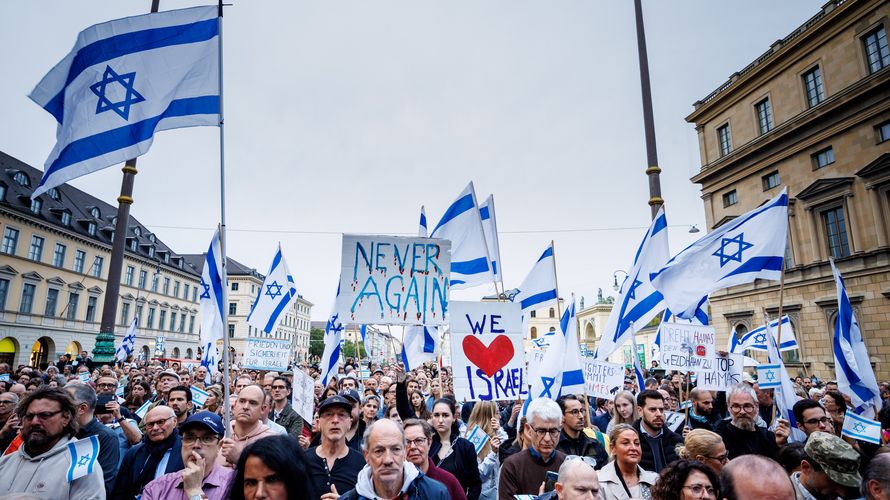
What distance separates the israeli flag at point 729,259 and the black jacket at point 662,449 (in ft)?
9.92

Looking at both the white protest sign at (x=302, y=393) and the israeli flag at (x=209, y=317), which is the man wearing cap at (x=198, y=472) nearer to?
the white protest sign at (x=302, y=393)

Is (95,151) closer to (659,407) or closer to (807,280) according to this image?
(659,407)

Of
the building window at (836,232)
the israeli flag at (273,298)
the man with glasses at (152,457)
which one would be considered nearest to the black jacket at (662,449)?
the man with glasses at (152,457)

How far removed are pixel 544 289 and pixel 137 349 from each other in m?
56.9

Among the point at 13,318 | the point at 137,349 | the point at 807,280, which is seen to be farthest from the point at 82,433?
the point at 137,349

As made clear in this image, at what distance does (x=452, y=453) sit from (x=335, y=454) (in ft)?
4.59

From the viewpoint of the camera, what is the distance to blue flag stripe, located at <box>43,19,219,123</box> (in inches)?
198

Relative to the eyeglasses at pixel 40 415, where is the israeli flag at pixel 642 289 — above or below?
above

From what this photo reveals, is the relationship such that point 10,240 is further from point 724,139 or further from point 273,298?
point 724,139

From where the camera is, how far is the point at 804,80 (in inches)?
1102

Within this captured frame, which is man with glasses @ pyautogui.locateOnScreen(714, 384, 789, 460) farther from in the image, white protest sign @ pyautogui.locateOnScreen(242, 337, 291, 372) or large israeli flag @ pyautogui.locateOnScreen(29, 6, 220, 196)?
white protest sign @ pyautogui.locateOnScreen(242, 337, 291, 372)

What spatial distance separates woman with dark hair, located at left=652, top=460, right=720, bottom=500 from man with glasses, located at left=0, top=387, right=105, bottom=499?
3627mm

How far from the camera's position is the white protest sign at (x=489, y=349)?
571 centimetres

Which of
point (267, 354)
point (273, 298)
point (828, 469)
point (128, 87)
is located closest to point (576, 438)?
point (828, 469)
